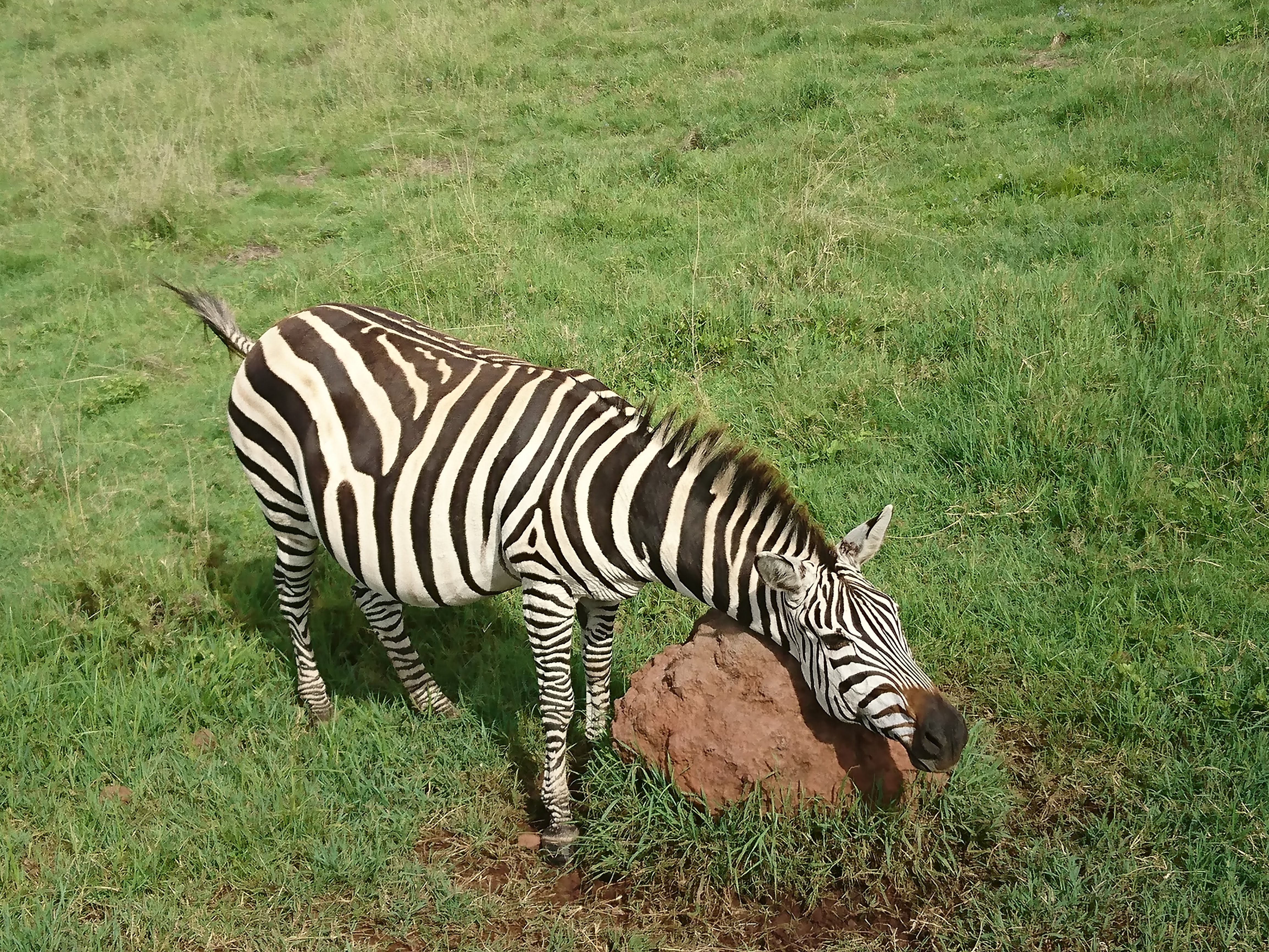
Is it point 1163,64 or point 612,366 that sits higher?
point 1163,64

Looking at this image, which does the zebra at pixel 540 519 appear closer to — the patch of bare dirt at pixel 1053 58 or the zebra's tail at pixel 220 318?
the zebra's tail at pixel 220 318

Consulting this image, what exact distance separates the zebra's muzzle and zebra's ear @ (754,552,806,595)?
55 centimetres

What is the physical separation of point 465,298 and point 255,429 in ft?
12.2

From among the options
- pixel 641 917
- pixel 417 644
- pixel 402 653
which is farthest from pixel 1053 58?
pixel 641 917

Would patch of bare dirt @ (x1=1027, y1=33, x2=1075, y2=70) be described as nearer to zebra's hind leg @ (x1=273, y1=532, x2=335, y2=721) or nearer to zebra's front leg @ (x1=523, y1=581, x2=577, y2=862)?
zebra's front leg @ (x1=523, y1=581, x2=577, y2=862)

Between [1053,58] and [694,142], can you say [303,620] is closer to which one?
[694,142]

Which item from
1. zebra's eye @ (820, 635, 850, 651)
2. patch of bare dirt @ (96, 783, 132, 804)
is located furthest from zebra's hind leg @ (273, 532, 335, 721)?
zebra's eye @ (820, 635, 850, 651)

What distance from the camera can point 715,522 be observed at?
12.8 ft

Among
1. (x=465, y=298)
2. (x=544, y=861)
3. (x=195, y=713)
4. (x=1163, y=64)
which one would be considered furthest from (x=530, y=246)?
(x=1163, y=64)

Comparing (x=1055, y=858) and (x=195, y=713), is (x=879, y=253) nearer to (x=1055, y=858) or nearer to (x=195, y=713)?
(x=1055, y=858)

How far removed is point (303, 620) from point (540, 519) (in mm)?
1868

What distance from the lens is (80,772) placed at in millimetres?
4656

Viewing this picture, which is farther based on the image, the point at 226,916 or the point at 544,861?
the point at 544,861

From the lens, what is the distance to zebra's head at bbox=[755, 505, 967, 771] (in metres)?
3.43
